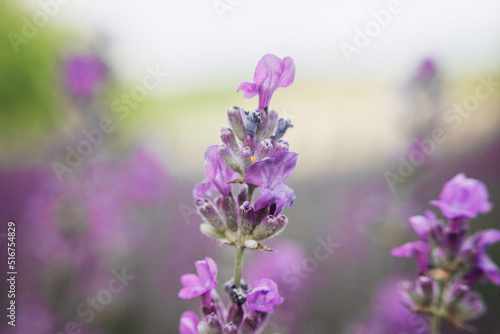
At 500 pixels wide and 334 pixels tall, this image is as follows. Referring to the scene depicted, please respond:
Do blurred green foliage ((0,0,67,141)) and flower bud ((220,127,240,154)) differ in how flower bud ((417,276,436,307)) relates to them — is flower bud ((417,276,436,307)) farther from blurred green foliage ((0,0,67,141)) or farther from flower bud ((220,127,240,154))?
blurred green foliage ((0,0,67,141))

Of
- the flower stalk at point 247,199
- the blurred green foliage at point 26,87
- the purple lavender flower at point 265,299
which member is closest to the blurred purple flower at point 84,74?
the flower stalk at point 247,199

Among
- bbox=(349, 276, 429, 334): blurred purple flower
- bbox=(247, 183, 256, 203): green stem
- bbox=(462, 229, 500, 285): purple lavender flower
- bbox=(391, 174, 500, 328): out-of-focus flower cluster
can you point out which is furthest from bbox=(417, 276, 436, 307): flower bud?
bbox=(349, 276, 429, 334): blurred purple flower

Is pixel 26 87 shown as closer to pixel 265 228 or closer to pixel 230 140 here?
pixel 230 140

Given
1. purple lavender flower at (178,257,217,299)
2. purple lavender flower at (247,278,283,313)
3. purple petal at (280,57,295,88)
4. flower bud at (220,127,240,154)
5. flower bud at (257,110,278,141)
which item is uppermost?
purple petal at (280,57,295,88)

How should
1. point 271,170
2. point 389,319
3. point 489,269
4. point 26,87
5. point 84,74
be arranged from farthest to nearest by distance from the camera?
point 26,87
point 84,74
point 389,319
point 489,269
point 271,170

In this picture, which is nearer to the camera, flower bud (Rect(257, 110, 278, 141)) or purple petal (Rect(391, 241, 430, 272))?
flower bud (Rect(257, 110, 278, 141))

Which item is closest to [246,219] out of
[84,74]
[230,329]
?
[230,329]

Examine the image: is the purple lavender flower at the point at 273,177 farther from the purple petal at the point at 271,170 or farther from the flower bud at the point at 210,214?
the flower bud at the point at 210,214
